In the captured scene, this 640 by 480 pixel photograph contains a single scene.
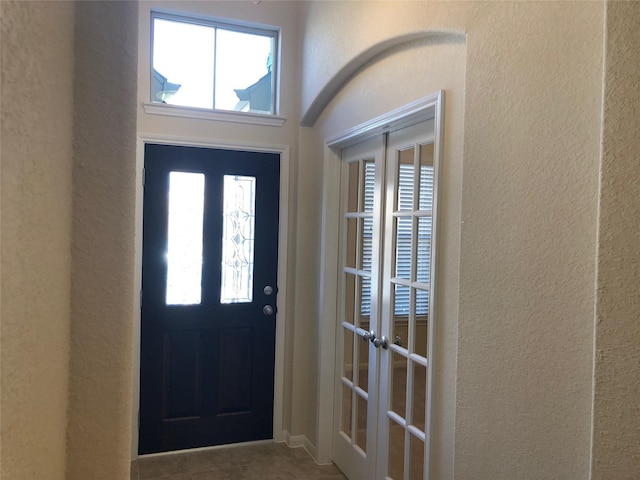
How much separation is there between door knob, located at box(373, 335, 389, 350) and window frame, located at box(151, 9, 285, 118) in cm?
171

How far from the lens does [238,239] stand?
337 cm

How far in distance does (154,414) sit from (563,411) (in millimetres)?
2653

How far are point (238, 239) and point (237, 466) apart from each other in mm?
1488

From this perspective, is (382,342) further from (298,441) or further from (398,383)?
(298,441)

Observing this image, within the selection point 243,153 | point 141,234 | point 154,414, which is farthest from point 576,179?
point 154,414

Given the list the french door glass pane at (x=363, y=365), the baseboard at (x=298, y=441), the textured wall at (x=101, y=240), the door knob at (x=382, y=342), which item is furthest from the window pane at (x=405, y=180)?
the baseboard at (x=298, y=441)

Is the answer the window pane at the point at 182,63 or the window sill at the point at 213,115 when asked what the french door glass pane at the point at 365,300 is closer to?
the window sill at the point at 213,115

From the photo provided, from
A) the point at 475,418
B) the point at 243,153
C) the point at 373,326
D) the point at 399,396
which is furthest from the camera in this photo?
the point at 243,153

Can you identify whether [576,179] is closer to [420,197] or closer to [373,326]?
[420,197]

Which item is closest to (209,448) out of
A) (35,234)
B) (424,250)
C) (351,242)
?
(351,242)

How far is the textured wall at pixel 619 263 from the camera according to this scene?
1.15m

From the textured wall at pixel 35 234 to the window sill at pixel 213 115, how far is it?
2588 mm

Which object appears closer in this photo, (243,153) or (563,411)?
(563,411)

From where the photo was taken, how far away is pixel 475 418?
1.66 metres
